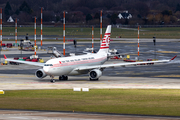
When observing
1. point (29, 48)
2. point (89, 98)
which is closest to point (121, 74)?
point (89, 98)

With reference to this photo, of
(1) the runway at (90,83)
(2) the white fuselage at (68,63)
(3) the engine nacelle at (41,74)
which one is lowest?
(1) the runway at (90,83)

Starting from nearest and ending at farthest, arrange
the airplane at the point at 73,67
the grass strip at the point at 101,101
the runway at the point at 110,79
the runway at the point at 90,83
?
the grass strip at the point at 101,101, the runway at the point at 90,83, the runway at the point at 110,79, the airplane at the point at 73,67

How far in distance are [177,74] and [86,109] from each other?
37046mm

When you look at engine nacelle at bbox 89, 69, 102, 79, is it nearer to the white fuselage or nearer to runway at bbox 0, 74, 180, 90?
runway at bbox 0, 74, 180, 90

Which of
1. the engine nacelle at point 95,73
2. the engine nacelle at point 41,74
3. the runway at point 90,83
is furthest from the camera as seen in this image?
the engine nacelle at point 95,73

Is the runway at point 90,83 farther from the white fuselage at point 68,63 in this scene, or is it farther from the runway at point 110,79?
the white fuselage at point 68,63

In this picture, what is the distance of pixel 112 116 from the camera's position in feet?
105

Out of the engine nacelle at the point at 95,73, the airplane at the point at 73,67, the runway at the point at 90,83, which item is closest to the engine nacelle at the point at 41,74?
the airplane at the point at 73,67

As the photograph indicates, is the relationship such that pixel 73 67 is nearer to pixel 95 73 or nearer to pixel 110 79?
pixel 95 73

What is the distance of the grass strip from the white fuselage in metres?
9.00

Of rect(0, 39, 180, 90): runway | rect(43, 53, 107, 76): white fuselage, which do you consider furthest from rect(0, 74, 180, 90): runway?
rect(43, 53, 107, 76): white fuselage

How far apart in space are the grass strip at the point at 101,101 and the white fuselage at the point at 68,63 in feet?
29.5

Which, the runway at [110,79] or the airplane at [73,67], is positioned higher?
the airplane at [73,67]

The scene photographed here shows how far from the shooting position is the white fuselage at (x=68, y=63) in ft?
Result: 188
